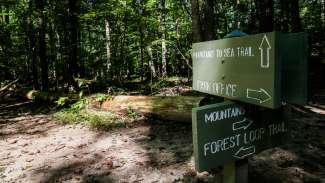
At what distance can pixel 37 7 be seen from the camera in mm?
12797

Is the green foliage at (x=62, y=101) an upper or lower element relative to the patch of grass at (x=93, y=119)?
upper

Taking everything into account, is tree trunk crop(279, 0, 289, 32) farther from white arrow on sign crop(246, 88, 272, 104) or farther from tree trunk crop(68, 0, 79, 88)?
white arrow on sign crop(246, 88, 272, 104)

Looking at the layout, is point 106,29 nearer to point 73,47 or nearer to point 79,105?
point 73,47

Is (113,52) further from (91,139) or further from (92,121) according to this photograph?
(91,139)

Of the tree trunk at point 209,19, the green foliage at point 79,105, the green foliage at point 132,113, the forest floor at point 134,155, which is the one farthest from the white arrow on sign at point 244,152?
the green foliage at point 79,105

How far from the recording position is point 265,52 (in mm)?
1961

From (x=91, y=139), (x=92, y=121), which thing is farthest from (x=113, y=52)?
(x=91, y=139)

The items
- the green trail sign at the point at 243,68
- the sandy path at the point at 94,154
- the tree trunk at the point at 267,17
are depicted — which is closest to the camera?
the green trail sign at the point at 243,68

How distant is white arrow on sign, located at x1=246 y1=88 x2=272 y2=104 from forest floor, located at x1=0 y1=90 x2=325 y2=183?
187cm

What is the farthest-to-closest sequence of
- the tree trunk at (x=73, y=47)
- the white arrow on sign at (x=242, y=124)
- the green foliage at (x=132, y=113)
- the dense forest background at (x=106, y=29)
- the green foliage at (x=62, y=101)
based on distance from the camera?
the tree trunk at (x=73, y=47), the dense forest background at (x=106, y=29), the green foliage at (x=62, y=101), the green foliage at (x=132, y=113), the white arrow on sign at (x=242, y=124)

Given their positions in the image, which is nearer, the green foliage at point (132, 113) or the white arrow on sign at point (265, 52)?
the white arrow on sign at point (265, 52)

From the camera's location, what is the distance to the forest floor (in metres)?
4.82

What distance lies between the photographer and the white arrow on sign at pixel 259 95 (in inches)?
78.2

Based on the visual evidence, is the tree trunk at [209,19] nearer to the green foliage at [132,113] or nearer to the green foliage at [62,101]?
the green foliage at [132,113]
